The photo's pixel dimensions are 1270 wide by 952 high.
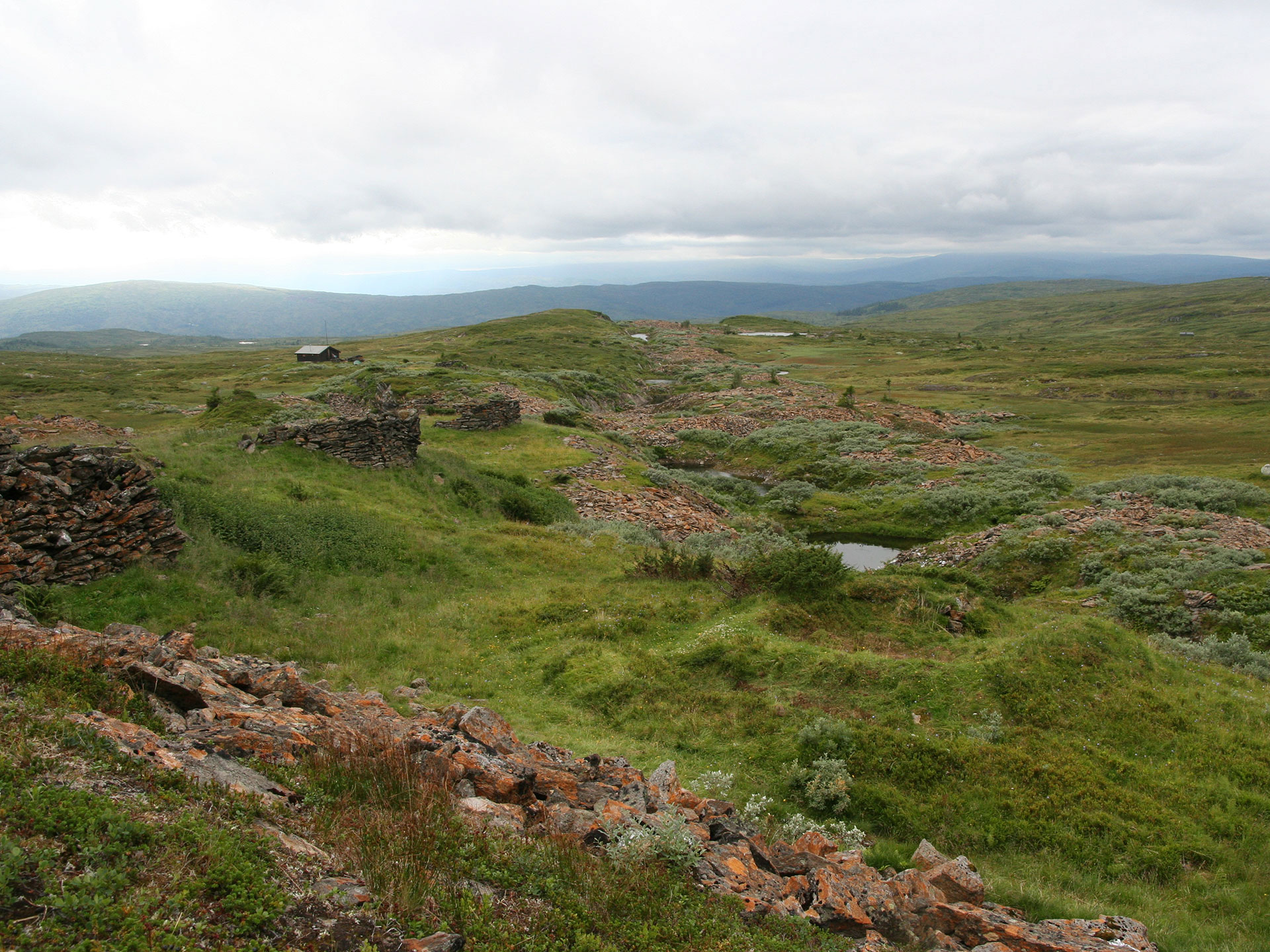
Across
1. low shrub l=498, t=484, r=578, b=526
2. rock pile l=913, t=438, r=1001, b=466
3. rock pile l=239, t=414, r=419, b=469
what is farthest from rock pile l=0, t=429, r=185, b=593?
rock pile l=913, t=438, r=1001, b=466

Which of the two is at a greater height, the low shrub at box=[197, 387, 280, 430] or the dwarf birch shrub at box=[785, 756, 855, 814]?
the low shrub at box=[197, 387, 280, 430]

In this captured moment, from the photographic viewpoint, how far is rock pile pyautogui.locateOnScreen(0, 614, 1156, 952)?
21.5 feet

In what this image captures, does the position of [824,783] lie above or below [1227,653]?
above

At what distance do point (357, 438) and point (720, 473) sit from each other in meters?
28.7

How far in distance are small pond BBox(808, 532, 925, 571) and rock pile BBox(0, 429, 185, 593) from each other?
27.8 metres

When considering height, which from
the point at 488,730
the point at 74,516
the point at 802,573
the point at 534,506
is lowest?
the point at 802,573

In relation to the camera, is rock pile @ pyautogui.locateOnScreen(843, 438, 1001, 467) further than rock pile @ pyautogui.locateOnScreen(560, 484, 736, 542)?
Yes

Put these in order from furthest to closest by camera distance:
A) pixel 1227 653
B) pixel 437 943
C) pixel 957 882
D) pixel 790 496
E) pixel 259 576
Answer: pixel 790 496
pixel 1227 653
pixel 259 576
pixel 957 882
pixel 437 943

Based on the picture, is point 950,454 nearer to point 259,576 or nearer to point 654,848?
point 259,576

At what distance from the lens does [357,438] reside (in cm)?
2439

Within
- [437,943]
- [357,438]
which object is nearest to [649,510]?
[357,438]

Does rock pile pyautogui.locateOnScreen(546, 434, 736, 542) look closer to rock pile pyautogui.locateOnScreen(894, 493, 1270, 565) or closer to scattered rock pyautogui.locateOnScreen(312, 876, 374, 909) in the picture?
rock pile pyautogui.locateOnScreen(894, 493, 1270, 565)

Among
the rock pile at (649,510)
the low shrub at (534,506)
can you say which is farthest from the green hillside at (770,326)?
the low shrub at (534,506)

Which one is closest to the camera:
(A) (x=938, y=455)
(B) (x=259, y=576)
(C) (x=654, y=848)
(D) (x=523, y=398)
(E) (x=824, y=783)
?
(C) (x=654, y=848)
